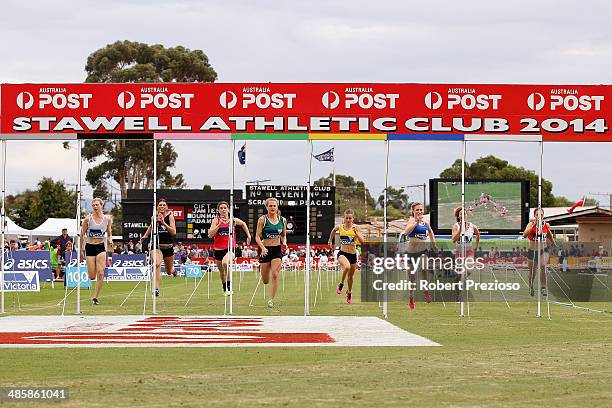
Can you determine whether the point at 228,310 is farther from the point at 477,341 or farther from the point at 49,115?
the point at 477,341

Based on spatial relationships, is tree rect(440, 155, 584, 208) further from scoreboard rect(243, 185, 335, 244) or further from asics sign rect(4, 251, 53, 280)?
asics sign rect(4, 251, 53, 280)

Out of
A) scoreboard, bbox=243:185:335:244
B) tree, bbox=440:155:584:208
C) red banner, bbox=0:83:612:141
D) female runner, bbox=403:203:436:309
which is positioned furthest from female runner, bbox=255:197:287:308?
tree, bbox=440:155:584:208

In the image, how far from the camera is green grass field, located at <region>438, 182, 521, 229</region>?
137ft

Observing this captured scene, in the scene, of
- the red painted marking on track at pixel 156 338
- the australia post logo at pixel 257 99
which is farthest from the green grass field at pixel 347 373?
the australia post logo at pixel 257 99

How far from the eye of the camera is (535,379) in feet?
33.6

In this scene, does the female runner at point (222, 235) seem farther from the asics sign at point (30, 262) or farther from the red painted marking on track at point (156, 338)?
the asics sign at point (30, 262)

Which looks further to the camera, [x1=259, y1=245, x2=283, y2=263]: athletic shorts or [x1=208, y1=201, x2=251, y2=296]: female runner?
[x1=208, y1=201, x2=251, y2=296]: female runner

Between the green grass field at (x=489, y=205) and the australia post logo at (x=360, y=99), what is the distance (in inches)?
820

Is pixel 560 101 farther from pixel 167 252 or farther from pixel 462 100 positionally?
pixel 167 252

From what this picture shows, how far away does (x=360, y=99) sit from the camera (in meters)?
21.2

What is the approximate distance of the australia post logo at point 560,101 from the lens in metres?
21.5

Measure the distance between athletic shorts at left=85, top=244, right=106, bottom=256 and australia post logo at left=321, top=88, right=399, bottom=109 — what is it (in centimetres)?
550

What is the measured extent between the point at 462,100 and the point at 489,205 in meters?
21.2

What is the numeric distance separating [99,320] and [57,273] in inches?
876
